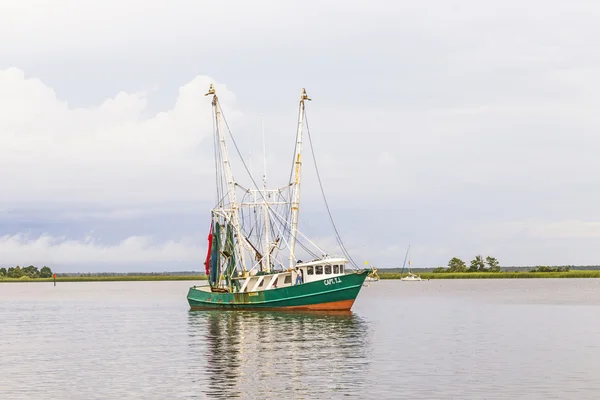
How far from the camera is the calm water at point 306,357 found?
1628 inches

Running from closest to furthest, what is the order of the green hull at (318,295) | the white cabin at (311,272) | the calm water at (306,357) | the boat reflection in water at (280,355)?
the calm water at (306,357)
the boat reflection in water at (280,355)
the green hull at (318,295)
the white cabin at (311,272)

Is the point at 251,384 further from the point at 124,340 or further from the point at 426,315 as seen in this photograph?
the point at 426,315

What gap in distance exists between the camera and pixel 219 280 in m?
105

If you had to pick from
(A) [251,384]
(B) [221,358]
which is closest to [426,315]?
(B) [221,358]

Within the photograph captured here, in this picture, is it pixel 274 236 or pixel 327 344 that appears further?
pixel 274 236

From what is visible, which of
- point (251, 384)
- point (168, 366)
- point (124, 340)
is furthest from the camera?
point (124, 340)

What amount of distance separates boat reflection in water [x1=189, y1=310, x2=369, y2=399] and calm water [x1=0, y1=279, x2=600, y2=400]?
0.09 metres

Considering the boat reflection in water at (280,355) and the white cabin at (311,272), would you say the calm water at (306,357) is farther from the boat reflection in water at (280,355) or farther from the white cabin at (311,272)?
the white cabin at (311,272)

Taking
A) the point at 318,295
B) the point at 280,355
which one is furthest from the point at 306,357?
the point at 318,295

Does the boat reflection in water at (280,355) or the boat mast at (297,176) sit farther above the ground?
the boat mast at (297,176)

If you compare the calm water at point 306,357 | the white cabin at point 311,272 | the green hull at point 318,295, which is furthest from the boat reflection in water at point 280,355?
the white cabin at point 311,272

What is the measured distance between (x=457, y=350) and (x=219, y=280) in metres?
51.3

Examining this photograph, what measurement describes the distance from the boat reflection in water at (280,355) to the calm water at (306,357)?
0.09m

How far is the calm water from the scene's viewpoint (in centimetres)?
4134
